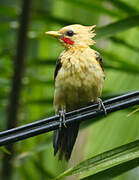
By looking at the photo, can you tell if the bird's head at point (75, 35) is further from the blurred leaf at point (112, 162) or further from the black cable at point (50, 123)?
the blurred leaf at point (112, 162)

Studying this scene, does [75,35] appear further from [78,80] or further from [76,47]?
[78,80]

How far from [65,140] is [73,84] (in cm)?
59

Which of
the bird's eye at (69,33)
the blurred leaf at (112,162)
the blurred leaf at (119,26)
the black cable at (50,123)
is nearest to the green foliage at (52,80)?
the blurred leaf at (119,26)

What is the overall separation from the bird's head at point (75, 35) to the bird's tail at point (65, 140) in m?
0.91

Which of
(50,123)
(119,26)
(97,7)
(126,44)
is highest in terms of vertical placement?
(97,7)

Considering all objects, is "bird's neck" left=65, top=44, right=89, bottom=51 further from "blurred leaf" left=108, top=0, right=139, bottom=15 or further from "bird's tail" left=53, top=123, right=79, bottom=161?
"bird's tail" left=53, top=123, right=79, bottom=161

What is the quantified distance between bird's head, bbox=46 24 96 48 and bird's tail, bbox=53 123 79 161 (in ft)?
2.99

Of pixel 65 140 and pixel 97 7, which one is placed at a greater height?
pixel 97 7

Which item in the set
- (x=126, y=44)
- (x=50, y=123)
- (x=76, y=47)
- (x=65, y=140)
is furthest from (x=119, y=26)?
(x=65, y=140)

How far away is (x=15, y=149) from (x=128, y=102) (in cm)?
216

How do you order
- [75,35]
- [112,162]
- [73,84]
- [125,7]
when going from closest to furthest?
[112,162] → [125,7] → [73,84] → [75,35]

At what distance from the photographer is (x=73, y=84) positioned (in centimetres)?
388

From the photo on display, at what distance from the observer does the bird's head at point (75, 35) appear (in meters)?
4.34

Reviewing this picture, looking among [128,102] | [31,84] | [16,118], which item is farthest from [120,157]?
[31,84]
